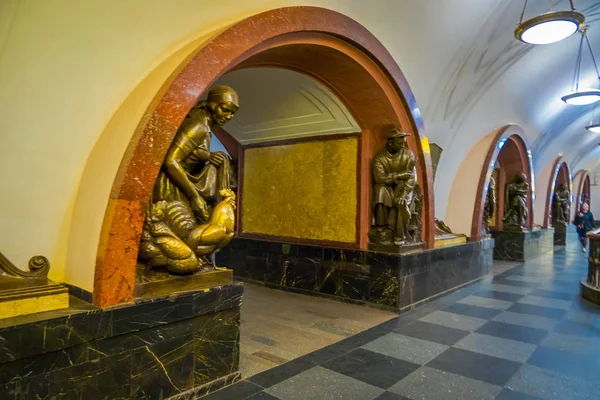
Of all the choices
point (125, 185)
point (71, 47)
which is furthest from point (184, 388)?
point (71, 47)

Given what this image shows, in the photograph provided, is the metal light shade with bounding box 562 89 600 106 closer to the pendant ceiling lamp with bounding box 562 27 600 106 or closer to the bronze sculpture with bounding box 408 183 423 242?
the pendant ceiling lamp with bounding box 562 27 600 106

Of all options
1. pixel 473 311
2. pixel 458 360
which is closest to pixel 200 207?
pixel 458 360

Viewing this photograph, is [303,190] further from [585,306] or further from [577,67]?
[577,67]

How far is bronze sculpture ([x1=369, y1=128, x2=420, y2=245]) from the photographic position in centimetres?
485

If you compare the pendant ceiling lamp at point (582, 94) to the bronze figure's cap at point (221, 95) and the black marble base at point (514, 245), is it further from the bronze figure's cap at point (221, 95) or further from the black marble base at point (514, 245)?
the bronze figure's cap at point (221, 95)

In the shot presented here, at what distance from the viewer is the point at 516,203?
9.49m

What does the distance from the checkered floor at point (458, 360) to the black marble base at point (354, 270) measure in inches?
13.7

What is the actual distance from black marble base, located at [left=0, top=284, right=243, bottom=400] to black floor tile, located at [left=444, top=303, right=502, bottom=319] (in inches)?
122

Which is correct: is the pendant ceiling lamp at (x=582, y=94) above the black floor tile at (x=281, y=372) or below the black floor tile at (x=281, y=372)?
above

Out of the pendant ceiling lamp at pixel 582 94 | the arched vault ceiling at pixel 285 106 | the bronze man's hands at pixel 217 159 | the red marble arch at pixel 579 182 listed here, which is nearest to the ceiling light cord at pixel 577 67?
the pendant ceiling lamp at pixel 582 94

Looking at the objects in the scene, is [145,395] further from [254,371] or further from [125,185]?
[125,185]

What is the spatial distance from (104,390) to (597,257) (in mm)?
6248

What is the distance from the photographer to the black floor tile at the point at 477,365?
288 centimetres

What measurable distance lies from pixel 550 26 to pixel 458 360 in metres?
3.84
